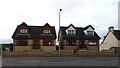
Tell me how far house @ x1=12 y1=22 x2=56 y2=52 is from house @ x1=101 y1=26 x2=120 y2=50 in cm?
1716

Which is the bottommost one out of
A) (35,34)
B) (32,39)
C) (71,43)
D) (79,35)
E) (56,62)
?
(56,62)

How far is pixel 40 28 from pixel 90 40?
12788 mm

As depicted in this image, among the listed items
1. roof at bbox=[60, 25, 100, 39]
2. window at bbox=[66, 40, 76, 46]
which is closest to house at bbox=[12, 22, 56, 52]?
roof at bbox=[60, 25, 100, 39]

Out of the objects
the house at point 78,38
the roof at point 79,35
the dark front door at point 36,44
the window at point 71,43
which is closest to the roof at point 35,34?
the dark front door at point 36,44

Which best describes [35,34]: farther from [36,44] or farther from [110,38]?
[110,38]

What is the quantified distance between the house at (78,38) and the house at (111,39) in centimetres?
645

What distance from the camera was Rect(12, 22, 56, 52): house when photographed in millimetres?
48219

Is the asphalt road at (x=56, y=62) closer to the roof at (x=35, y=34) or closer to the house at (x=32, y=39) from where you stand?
→ the house at (x=32, y=39)

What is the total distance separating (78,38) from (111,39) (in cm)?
1247

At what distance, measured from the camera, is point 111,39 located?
58.3 metres

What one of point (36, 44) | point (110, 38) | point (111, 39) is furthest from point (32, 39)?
point (110, 38)

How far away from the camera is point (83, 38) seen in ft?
167

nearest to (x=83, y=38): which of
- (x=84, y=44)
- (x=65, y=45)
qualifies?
(x=84, y=44)

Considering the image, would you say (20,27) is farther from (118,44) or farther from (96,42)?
(118,44)
